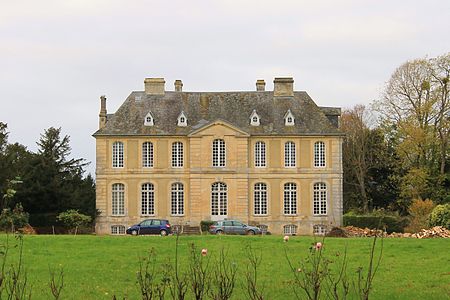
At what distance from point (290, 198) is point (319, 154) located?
2.85 meters

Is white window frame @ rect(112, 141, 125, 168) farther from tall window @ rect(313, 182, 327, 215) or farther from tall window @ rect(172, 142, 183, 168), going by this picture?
tall window @ rect(313, 182, 327, 215)

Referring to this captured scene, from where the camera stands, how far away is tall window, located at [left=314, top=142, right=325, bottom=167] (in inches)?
1789

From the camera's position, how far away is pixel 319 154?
149ft

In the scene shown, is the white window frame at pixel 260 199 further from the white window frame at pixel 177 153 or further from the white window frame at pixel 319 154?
the white window frame at pixel 177 153

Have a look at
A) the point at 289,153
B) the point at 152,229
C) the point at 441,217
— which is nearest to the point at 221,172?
the point at 289,153

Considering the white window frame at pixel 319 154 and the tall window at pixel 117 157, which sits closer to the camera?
the white window frame at pixel 319 154

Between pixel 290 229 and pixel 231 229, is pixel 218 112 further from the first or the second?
pixel 231 229

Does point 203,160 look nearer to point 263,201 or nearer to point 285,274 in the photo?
point 263,201

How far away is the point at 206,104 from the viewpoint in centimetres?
4700

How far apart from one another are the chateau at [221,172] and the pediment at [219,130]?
5 centimetres

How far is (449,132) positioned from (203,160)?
1365 cm

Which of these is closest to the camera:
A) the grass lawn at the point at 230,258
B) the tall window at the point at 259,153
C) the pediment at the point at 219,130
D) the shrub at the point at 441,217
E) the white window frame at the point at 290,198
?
the grass lawn at the point at 230,258

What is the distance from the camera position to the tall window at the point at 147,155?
150ft

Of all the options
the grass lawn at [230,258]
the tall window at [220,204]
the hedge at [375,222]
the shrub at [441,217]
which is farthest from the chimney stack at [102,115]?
the grass lawn at [230,258]
